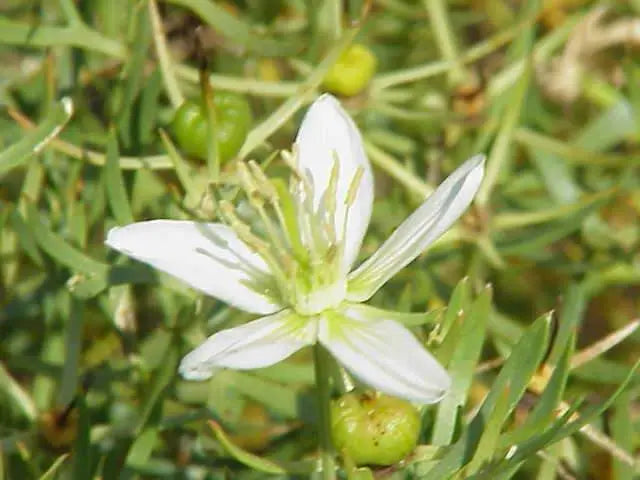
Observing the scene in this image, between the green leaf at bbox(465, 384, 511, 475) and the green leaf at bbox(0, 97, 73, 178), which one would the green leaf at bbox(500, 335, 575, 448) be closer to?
the green leaf at bbox(465, 384, 511, 475)

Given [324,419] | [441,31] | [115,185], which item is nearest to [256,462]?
[324,419]

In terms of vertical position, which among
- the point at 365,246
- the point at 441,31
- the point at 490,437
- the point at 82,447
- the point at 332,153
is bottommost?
the point at 490,437

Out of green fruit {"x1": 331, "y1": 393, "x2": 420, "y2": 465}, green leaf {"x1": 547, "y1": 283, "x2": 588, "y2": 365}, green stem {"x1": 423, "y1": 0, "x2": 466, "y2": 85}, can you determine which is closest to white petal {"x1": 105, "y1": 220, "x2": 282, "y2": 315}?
green fruit {"x1": 331, "y1": 393, "x2": 420, "y2": 465}

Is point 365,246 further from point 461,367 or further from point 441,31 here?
point 461,367

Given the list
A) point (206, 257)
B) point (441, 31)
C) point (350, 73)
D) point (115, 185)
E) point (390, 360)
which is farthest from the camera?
point (441, 31)

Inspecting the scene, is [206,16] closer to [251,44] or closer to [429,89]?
[251,44]

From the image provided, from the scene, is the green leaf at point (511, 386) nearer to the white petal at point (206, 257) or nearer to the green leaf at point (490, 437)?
the green leaf at point (490, 437)

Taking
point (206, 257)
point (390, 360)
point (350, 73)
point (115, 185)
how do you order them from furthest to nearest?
point (350, 73), point (115, 185), point (206, 257), point (390, 360)
